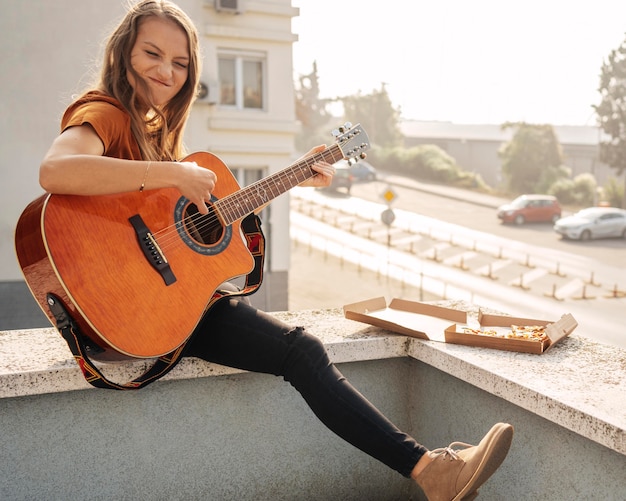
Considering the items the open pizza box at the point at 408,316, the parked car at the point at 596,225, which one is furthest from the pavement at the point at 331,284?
the open pizza box at the point at 408,316

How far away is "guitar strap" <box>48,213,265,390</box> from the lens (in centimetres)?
196

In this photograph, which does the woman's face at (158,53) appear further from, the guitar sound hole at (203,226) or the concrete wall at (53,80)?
the concrete wall at (53,80)

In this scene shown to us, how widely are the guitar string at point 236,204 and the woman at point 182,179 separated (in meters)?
Answer: 0.07

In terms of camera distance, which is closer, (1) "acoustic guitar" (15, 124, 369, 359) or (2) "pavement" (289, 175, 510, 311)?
(1) "acoustic guitar" (15, 124, 369, 359)

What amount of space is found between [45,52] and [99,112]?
42.4 ft

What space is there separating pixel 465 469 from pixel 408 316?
2.84 feet

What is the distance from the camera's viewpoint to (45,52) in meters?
13.7

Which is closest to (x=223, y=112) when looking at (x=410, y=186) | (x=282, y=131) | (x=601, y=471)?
(x=282, y=131)

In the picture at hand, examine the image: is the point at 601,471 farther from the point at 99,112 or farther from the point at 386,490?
the point at 99,112

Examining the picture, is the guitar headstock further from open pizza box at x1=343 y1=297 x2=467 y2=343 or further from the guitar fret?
open pizza box at x1=343 y1=297 x2=467 y2=343

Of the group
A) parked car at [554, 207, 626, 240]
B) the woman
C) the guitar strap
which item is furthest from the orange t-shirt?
parked car at [554, 207, 626, 240]

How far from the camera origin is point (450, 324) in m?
2.65

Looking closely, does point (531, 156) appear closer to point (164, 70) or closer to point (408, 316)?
point (408, 316)

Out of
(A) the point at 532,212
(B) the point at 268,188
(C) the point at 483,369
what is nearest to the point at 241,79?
(B) the point at 268,188
